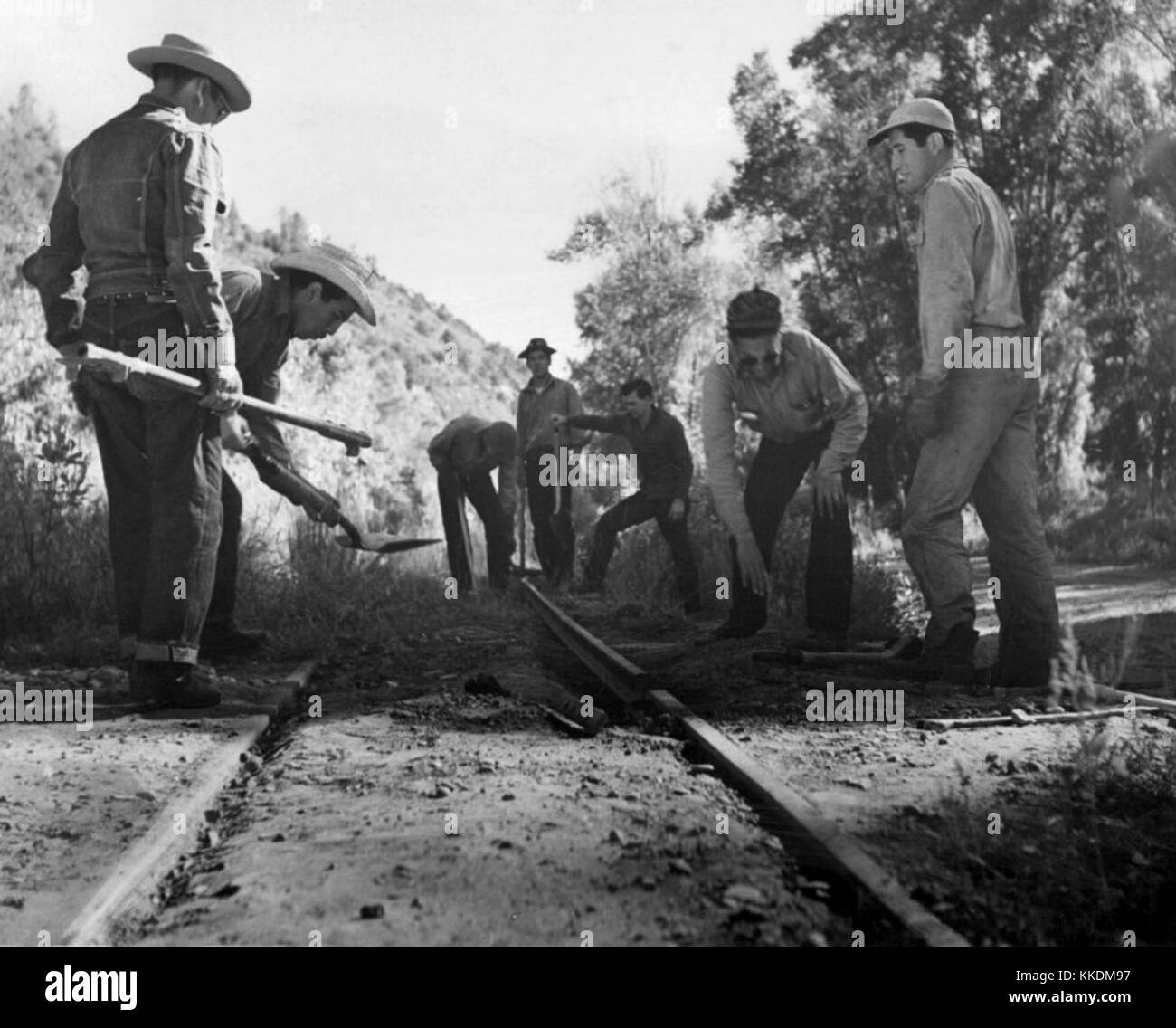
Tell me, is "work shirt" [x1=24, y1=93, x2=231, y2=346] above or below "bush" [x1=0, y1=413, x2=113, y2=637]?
above

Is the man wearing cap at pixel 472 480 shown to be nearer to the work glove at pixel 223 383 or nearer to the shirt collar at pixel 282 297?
the shirt collar at pixel 282 297

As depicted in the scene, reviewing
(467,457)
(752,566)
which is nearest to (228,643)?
(752,566)

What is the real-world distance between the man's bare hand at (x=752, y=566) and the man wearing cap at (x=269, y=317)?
2225mm

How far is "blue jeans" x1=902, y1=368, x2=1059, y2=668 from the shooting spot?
581 cm

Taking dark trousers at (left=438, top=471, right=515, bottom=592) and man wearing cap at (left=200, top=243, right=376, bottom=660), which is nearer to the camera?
man wearing cap at (left=200, top=243, right=376, bottom=660)

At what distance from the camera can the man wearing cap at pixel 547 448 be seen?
12.9 m

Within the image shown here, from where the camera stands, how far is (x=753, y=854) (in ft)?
10.9

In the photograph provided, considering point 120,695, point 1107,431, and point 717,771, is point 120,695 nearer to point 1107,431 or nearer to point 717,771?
point 717,771

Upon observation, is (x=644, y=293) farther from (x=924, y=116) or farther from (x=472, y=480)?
(x=924, y=116)

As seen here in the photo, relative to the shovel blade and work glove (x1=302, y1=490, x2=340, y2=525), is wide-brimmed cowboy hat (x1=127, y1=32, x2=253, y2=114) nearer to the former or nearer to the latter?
work glove (x1=302, y1=490, x2=340, y2=525)

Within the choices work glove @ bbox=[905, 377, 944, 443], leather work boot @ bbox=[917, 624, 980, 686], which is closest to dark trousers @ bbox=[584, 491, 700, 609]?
leather work boot @ bbox=[917, 624, 980, 686]

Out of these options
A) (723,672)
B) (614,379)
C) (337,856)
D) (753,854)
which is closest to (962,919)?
(753,854)

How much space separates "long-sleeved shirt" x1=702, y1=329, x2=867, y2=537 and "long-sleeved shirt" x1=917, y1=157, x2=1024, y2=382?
1.11 metres

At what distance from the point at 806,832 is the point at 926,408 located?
289 cm
